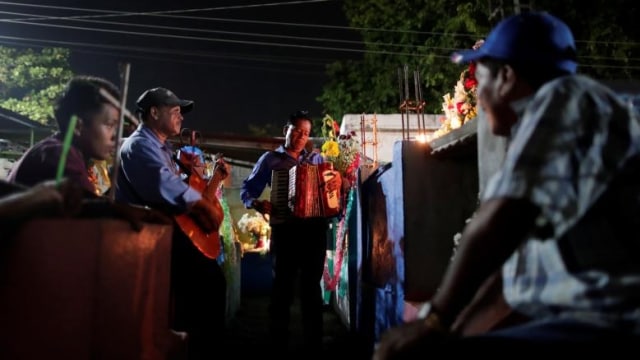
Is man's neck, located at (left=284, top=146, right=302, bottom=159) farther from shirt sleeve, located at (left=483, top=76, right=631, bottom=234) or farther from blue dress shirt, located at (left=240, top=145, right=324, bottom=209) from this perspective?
shirt sleeve, located at (left=483, top=76, right=631, bottom=234)

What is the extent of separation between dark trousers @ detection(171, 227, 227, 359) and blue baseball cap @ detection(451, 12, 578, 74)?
381cm

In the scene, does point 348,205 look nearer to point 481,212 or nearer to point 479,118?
point 479,118

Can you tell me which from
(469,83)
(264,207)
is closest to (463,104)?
(469,83)

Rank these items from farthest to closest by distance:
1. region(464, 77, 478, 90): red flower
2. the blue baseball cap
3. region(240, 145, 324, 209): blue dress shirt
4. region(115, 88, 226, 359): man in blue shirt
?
region(240, 145, 324, 209): blue dress shirt < region(464, 77, 478, 90): red flower < region(115, 88, 226, 359): man in blue shirt < the blue baseball cap

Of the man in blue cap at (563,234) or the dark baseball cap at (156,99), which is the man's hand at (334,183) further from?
the man in blue cap at (563,234)

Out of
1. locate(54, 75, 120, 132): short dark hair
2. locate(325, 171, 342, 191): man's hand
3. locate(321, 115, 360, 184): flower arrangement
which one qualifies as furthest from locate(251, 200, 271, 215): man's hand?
locate(54, 75, 120, 132): short dark hair

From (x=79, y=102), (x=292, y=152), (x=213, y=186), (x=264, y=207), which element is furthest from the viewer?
(x=292, y=152)

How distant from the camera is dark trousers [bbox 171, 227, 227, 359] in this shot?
5020 millimetres

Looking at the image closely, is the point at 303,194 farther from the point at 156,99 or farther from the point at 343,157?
the point at 343,157

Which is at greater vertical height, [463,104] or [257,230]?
[463,104]

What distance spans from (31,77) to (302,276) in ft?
61.7

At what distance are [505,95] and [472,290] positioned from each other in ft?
2.58

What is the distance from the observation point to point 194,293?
16.6ft

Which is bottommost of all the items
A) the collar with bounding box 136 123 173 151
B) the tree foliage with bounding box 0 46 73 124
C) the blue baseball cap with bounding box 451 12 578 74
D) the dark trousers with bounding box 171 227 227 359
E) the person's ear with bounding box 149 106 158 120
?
the dark trousers with bounding box 171 227 227 359
